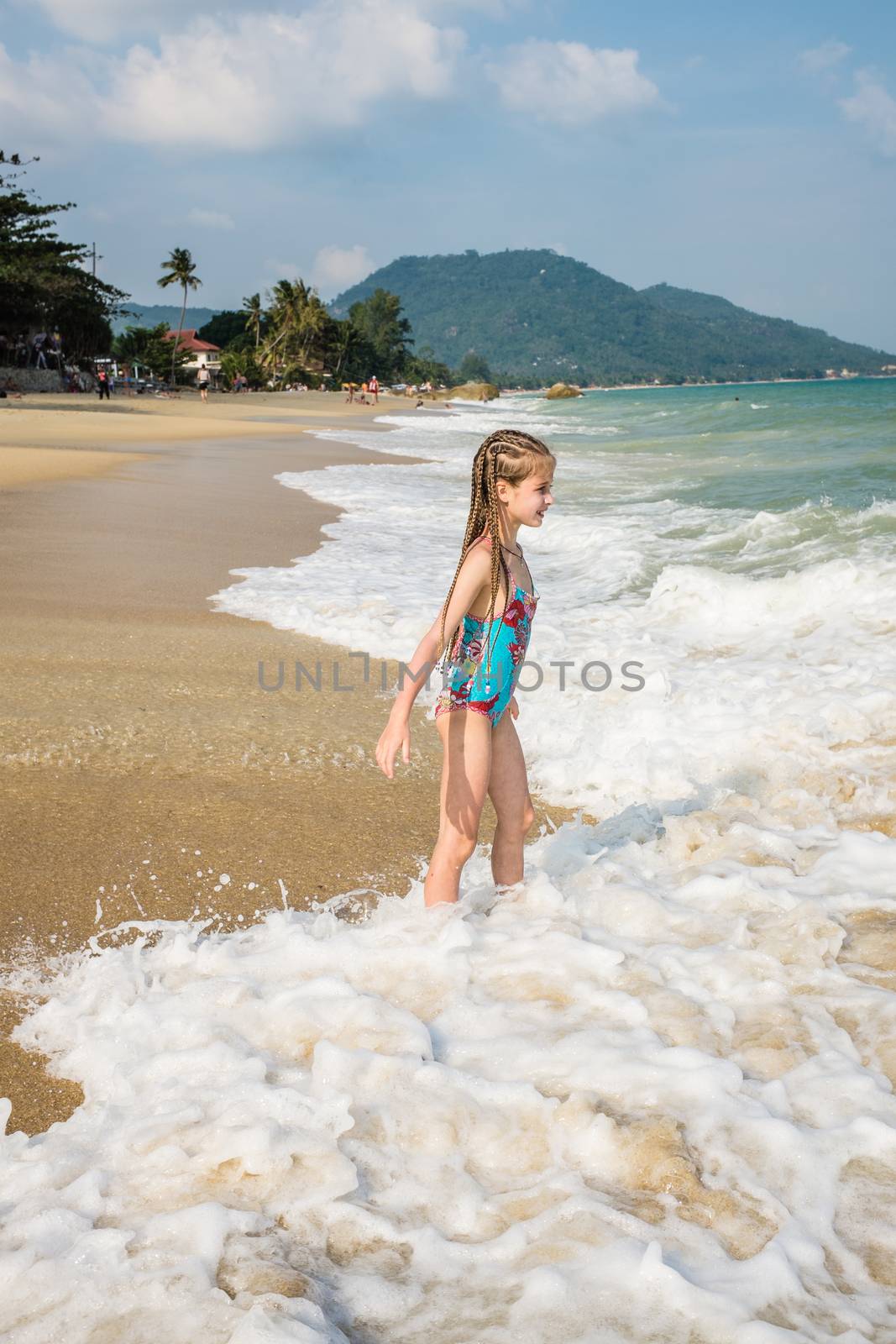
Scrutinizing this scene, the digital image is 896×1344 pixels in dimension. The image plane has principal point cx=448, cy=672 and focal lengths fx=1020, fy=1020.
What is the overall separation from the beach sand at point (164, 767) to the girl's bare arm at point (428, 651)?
837 mm

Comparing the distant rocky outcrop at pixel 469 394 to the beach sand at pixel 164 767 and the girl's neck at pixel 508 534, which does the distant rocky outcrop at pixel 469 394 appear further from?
the girl's neck at pixel 508 534

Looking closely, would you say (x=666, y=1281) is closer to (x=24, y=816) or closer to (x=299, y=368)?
(x=24, y=816)

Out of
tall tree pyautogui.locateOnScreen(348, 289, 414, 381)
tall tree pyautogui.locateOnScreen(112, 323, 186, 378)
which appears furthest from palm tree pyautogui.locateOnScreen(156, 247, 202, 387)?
tall tree pyautogui.locateOnScreen(348, 289, 414, 381)

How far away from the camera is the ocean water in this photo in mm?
1928

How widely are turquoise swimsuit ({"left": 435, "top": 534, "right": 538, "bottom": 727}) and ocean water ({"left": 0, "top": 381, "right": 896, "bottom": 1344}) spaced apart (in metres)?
0.70

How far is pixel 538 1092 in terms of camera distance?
2.51 metres

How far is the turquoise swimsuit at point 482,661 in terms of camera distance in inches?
125

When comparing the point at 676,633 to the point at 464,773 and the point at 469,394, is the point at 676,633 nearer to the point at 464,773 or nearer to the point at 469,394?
the point at 464,773

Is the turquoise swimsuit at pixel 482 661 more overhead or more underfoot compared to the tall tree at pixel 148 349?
more underfoot

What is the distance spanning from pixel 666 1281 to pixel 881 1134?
73 cm

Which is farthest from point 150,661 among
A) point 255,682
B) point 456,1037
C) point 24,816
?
point 456,1037

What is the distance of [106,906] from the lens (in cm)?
343

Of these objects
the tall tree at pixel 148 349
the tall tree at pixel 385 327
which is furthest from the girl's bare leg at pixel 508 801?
the tall tree at pixel 385 327

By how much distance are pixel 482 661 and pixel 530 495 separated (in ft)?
1.74
